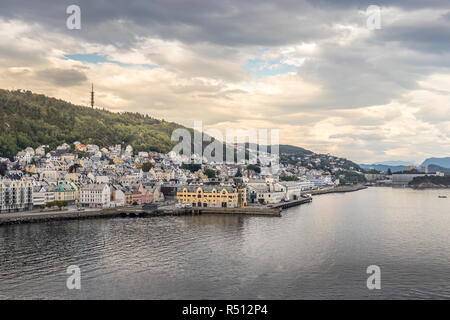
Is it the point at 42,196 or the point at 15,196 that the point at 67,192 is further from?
the point at 15,196

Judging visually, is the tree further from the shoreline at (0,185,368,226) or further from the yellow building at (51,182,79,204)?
the shoreline at (0,185,368,226)

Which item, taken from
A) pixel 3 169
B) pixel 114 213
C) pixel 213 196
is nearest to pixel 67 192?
pixel 114 213

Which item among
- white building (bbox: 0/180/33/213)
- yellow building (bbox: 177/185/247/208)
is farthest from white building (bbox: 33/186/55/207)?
yellow building (bbox: 177/185/247/208)

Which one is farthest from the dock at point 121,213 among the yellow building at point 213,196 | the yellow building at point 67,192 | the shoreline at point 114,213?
the yellow building at point 67,192

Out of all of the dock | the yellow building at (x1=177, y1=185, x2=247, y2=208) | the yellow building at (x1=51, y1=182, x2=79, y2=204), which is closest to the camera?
the dock
